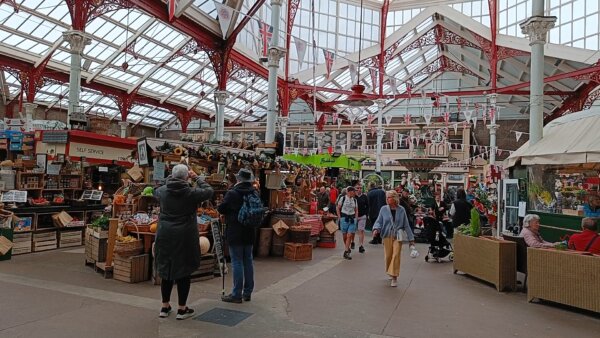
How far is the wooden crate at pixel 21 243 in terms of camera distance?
754 cm

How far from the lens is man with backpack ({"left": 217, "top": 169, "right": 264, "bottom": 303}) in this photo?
4801 millimetres

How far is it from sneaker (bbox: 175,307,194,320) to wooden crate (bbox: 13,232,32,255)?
16.4 ft

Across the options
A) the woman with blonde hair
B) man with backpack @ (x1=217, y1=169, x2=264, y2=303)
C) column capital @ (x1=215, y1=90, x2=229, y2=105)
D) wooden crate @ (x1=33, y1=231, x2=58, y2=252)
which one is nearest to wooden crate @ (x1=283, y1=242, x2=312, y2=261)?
the woman with blonde hair

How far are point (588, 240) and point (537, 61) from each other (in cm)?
554

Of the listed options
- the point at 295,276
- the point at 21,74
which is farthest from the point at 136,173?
the point at 21,74

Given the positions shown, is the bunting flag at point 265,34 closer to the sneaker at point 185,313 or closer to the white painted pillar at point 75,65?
the white painted pillar at point 75,65

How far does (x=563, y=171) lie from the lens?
9516 mm

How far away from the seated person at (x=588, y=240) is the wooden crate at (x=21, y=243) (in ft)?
28.8

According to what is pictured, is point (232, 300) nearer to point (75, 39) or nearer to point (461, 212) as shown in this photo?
point (461, 212)

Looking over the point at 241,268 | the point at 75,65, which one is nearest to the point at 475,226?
the point at 241,268

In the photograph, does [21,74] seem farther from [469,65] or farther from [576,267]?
[469,65]

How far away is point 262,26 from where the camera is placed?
476 inches

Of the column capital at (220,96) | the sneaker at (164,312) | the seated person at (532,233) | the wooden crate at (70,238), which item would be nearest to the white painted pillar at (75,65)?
the wooden crate at (70,238)

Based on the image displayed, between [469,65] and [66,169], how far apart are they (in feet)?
91.2
